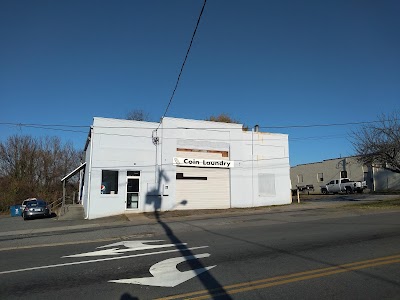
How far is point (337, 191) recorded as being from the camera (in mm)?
44750

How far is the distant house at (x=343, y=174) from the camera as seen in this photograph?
4305 cm

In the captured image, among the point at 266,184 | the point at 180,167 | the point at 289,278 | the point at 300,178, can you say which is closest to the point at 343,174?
the point at 300,178

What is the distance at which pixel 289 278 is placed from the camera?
240 inches

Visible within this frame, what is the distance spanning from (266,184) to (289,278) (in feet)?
68.2

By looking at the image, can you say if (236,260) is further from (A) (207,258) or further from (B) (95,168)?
(B) (95,168)

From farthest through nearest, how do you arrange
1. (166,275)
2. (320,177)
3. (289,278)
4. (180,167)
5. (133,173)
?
(320,177) → (180,167) → (133,173) → (166,275) → (289,278)

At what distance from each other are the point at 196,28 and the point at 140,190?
14.2 m

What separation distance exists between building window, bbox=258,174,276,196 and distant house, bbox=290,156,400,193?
72.1 feet

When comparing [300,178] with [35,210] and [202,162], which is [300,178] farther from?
[35,210]

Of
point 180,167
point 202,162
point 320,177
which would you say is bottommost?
point 180,167

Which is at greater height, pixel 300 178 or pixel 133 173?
pixel 300 178

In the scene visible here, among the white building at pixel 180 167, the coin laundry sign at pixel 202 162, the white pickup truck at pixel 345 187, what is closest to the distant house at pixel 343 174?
the white pickup truck at pixel 345 187

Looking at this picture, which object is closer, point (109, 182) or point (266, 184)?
point (109, 182)

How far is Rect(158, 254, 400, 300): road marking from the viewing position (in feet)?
17.7
